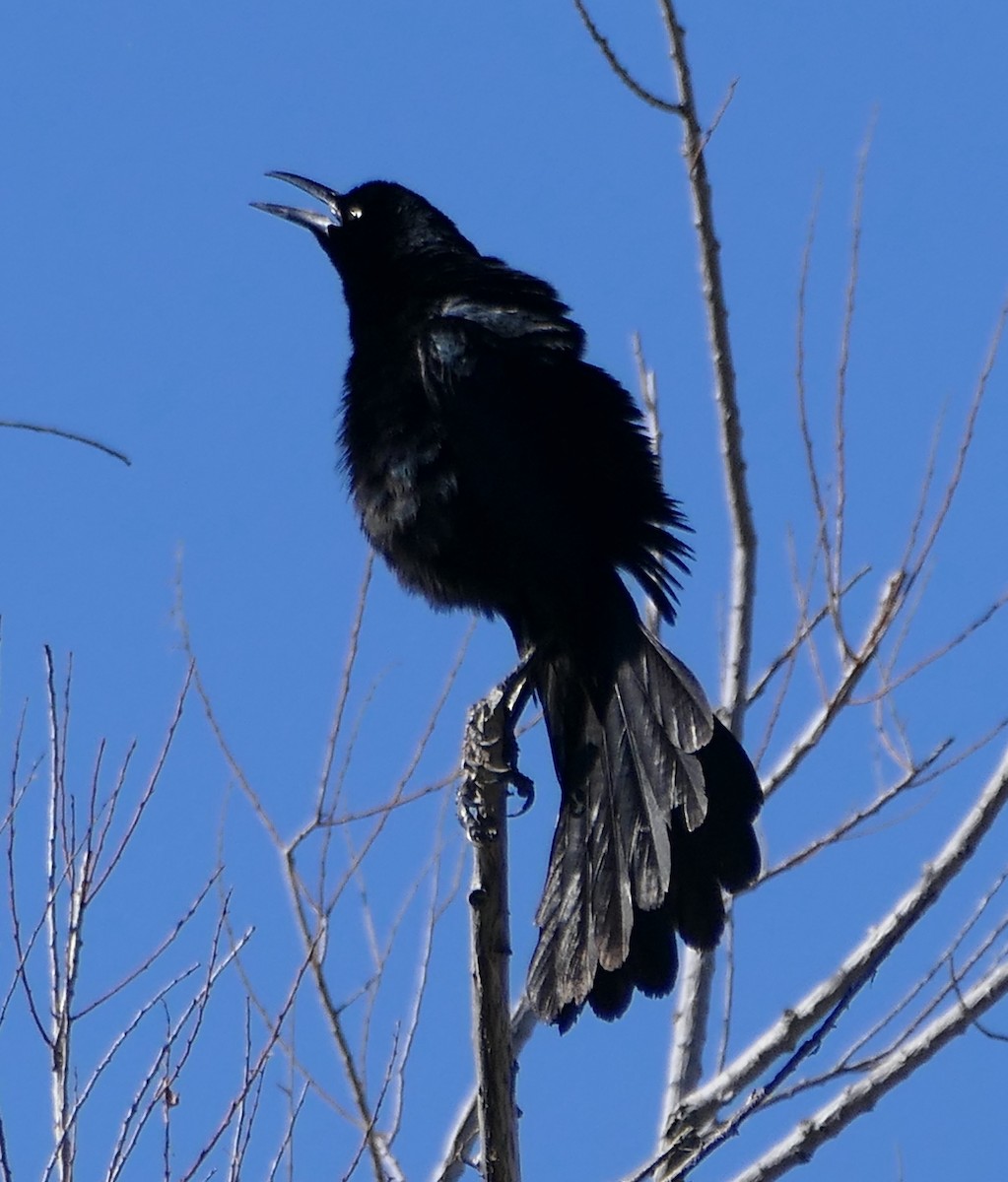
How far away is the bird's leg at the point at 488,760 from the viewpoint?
3566mm

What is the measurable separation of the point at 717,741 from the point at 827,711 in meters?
0.52

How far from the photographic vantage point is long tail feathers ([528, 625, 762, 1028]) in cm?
375

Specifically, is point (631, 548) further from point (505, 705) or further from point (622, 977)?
point (622, 977)

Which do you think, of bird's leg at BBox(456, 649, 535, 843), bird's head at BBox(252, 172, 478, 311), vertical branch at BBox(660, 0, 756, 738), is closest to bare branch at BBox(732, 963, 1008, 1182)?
bird's leg at BBox(456, 649, 535, 843)

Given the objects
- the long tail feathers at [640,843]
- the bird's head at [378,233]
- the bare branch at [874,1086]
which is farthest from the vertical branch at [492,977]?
the bird's head at [378,233]

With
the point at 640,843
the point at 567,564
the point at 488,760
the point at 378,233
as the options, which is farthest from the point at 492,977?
the point at 378,233

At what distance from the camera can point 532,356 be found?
185 inches

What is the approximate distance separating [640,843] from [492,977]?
821 mm

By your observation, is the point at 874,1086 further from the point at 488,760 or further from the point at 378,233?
the point at 378,233

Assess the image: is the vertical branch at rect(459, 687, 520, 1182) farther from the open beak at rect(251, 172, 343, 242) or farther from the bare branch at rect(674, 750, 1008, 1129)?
the open beak at rect(251, 172, 343, 242)

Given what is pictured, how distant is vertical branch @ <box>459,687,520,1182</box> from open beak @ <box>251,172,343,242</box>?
272 cm

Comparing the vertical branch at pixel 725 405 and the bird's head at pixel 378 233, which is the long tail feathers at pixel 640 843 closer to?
the vertical branch at pixel 725 405

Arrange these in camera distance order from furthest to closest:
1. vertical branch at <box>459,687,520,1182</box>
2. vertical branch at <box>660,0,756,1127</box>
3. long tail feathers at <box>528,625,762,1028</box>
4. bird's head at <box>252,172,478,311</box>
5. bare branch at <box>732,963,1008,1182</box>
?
bird's head at <box>252,172,478,311</box> → vertical branch at <box>660,0,756,1127</box> → long tail feathers at <box>528,625,762,1028</box> → bare branch at <box>732,963,1008,1182</box> → vertical branch at <box>459,687,520,1182</box>

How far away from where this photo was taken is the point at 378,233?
18.3ft
